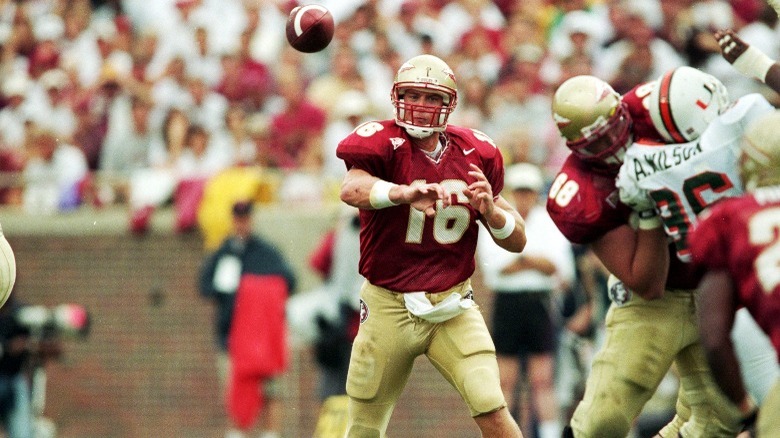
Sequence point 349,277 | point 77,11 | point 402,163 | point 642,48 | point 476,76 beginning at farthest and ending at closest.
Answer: point 77,11
point 476,76
point 642,48
point 349,277
point 402,163

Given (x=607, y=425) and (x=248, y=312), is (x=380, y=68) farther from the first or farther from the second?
(x=607, y=425)

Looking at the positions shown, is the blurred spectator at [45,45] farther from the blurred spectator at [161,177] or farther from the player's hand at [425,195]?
the player's hand at [425,195]

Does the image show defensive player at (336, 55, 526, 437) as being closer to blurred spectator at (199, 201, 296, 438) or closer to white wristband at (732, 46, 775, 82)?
white wristband at (732, 46, 775, 82)

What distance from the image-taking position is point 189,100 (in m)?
12.7

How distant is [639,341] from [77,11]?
933cm

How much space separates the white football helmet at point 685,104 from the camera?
6.16 m

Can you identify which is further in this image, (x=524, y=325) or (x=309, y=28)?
(x=524, y=325)

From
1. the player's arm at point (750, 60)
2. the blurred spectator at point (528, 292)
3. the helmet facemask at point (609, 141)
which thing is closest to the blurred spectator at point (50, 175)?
the blurred spectator at point (528, 292)

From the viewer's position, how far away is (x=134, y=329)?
12.4 m

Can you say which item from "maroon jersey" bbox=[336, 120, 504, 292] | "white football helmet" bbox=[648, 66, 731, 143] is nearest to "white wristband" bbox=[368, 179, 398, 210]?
"maroon jersey" bbox=[336, 120, 504, 292]

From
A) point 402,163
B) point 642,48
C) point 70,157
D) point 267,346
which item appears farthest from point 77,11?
point 402,163

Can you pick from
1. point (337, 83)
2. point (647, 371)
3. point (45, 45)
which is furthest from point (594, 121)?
point (45, 45)

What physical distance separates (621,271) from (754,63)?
3.77ft

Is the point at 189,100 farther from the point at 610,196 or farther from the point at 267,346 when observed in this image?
the point at 610,196
